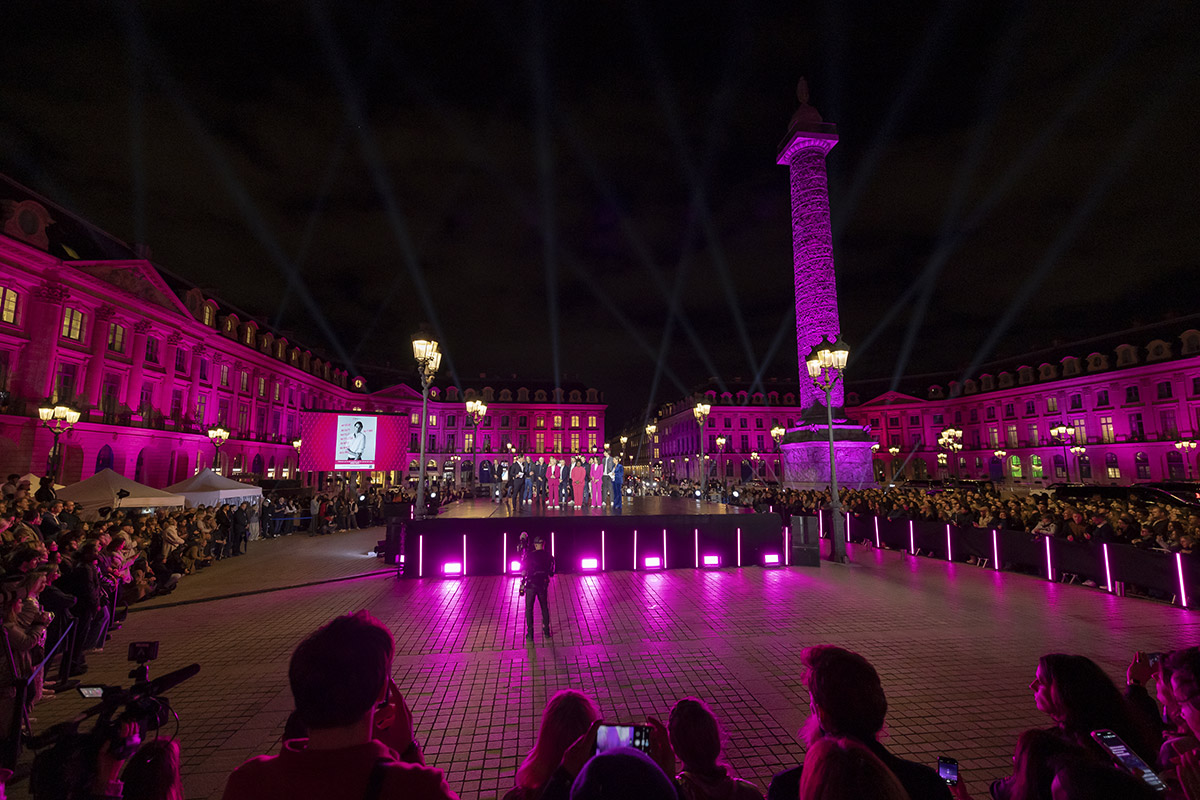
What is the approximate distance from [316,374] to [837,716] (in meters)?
61.6

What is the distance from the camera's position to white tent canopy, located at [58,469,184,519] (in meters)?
15.4

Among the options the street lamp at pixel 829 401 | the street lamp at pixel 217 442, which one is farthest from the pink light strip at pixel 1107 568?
the street lamp at pixel 217 442

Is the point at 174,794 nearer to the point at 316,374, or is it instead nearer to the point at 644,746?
the point at 644,746

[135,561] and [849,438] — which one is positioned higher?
[849,438]

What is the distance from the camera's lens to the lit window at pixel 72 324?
87.2ft

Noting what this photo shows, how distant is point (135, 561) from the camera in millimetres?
11078

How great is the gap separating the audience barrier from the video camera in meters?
15.3

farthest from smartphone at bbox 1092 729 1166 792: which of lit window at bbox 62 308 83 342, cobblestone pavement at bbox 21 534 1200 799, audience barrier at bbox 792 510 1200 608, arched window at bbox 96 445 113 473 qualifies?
arched window at bbox 96 445 113 473

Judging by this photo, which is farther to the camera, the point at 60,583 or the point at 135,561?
the point at 135,561

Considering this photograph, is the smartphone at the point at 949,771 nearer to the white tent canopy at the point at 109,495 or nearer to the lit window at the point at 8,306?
the white tent canopy at the point at 109,495

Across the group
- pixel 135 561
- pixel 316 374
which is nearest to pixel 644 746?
pixel 135 561

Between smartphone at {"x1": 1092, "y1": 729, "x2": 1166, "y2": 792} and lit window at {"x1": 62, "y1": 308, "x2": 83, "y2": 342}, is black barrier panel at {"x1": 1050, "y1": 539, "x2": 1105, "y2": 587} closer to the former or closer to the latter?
smartphone at {"x1": 1092, "y1": 729, "x2": 1166, "y2": 792}

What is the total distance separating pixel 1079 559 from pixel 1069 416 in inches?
2296

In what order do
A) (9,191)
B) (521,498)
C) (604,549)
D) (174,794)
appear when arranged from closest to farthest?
A: (174,794) < (604,549) < (521,498) < (9,191)
